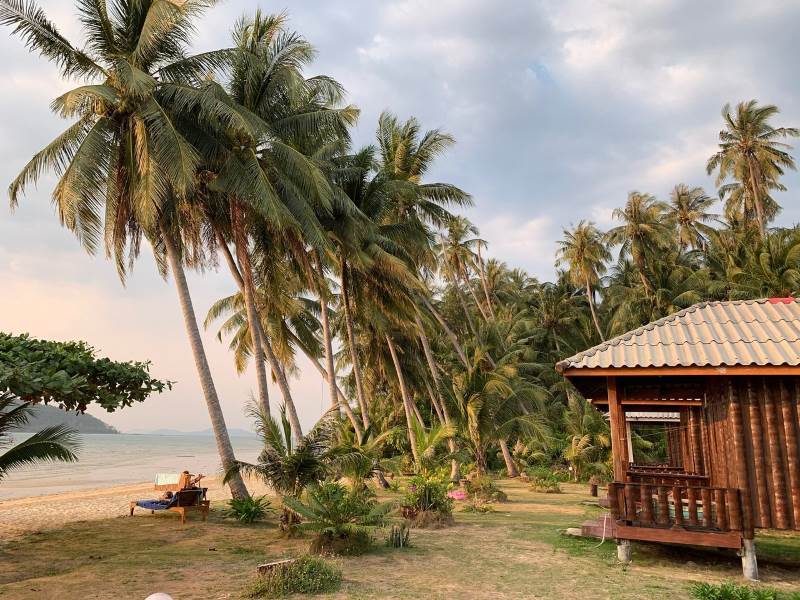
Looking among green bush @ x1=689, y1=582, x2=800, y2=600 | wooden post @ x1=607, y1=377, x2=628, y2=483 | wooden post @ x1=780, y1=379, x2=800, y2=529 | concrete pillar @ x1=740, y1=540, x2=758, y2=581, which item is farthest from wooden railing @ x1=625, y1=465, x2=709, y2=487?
green bush @ x1=689, y1=582, x2=800, y2=600

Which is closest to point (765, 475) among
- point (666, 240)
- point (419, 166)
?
point (419, 166)

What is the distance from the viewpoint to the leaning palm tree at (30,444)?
736 cm

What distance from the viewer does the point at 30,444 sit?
7617 mm

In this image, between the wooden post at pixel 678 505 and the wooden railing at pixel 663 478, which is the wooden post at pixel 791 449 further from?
the wooden railing at pixel 663 478

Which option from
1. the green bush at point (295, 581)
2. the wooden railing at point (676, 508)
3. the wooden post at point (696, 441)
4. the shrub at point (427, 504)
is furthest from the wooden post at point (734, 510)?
the shrub at point (427, 504)

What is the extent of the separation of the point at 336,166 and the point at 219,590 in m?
14.1

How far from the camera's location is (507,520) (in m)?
11.4

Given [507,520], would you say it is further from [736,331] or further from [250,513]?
[736,331]

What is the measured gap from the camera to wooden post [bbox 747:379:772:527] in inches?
262

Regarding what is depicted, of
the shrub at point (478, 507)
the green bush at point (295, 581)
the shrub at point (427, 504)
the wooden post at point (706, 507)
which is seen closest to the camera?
the green bush at point (295, 581)

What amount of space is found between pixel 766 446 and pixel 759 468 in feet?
0.93

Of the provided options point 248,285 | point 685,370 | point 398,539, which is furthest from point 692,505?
point 248,285

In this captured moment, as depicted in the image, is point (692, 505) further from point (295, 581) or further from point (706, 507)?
point (295, 581)

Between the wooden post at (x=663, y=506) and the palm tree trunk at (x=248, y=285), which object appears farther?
the palm tree trunk at (x=248, y=285)
